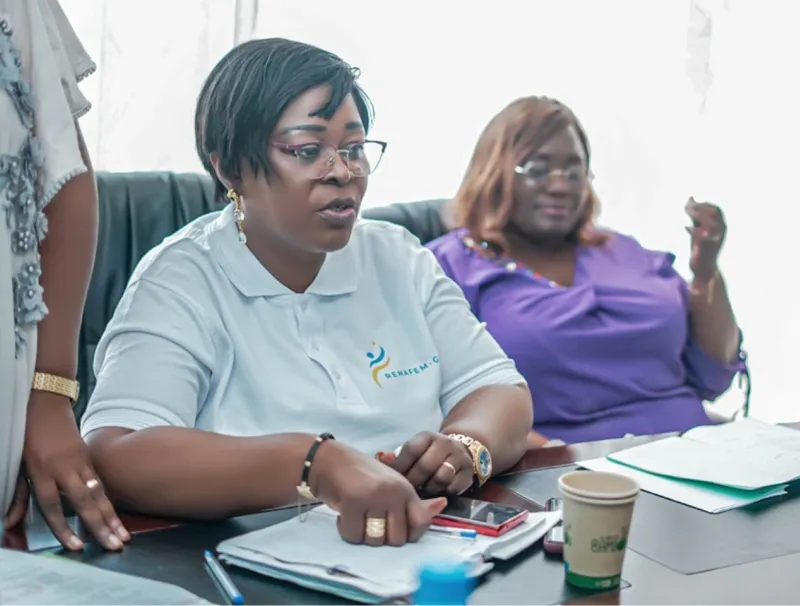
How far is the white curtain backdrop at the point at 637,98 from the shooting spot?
2.65 metres

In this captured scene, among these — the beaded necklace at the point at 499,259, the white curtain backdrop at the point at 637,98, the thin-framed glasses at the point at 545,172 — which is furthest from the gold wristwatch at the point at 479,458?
the white curtain backdrop at the point at 637,98

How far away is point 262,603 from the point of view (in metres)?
0.88

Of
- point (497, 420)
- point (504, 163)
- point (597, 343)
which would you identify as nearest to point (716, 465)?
point (497, 420)

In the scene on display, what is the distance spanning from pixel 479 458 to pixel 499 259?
985mm

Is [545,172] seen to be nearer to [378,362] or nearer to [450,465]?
[378,362]

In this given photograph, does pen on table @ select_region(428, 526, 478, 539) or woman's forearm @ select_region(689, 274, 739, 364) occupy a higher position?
pen on table @ select_region(428, 526, 478, 539)

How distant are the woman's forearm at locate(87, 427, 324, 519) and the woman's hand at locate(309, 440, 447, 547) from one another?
72 mm

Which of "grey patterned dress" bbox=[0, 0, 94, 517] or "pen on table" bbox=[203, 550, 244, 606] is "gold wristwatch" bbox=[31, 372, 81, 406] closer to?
"grey patterned dress" bbox=[0, 0, 94, 517]

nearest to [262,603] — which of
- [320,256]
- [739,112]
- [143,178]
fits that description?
[320,256]

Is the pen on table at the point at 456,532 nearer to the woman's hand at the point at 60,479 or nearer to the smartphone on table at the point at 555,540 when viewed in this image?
the smartphone on table at the point at 555,540

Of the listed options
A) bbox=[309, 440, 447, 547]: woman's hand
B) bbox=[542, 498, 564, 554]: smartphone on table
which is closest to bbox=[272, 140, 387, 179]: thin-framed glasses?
bbox=[309, 440, 447, 547]: woman's hand

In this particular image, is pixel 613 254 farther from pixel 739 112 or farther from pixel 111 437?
pixel 111 437

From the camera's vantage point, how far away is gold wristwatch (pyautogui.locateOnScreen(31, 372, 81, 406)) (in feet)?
3.68

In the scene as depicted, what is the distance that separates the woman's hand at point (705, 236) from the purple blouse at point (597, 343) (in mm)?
73
